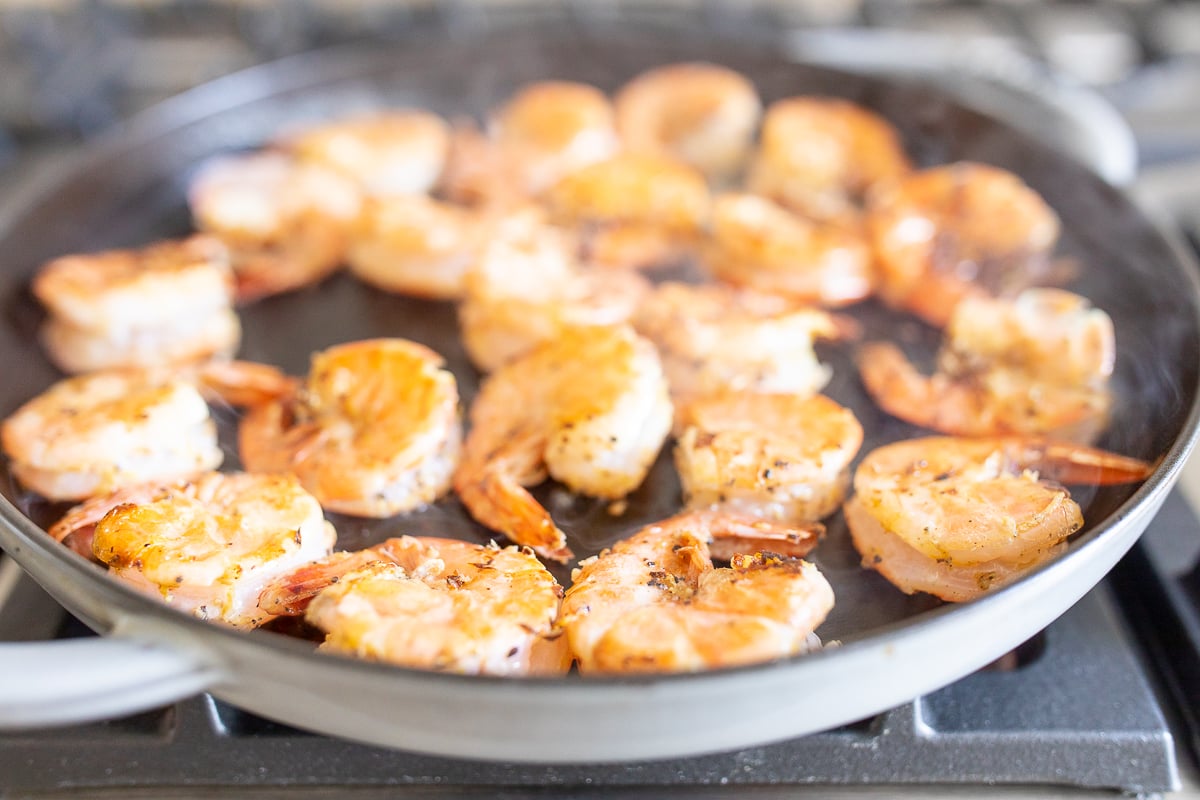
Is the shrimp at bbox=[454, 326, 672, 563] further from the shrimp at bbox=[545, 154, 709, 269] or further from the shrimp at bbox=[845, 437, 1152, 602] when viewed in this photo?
the shrimp at bbox=[545, 154, 709, 269]

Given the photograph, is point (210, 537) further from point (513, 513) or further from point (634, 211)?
point (634, 211)

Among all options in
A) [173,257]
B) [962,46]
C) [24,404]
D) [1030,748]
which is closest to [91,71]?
[173,257]

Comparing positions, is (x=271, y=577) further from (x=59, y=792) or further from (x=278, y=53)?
(x=278, y=53)

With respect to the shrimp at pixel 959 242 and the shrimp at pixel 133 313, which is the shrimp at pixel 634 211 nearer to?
the shrimp at pixel 959 242

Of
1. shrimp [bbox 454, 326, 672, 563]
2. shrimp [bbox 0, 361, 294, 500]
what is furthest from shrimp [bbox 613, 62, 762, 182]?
shrimp [bbox 0, 361, 294, 500]

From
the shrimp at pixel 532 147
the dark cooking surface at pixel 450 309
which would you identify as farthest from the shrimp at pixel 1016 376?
the shrimp at pixel 532 147

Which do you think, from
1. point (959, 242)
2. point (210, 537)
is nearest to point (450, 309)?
point (210, 537)
